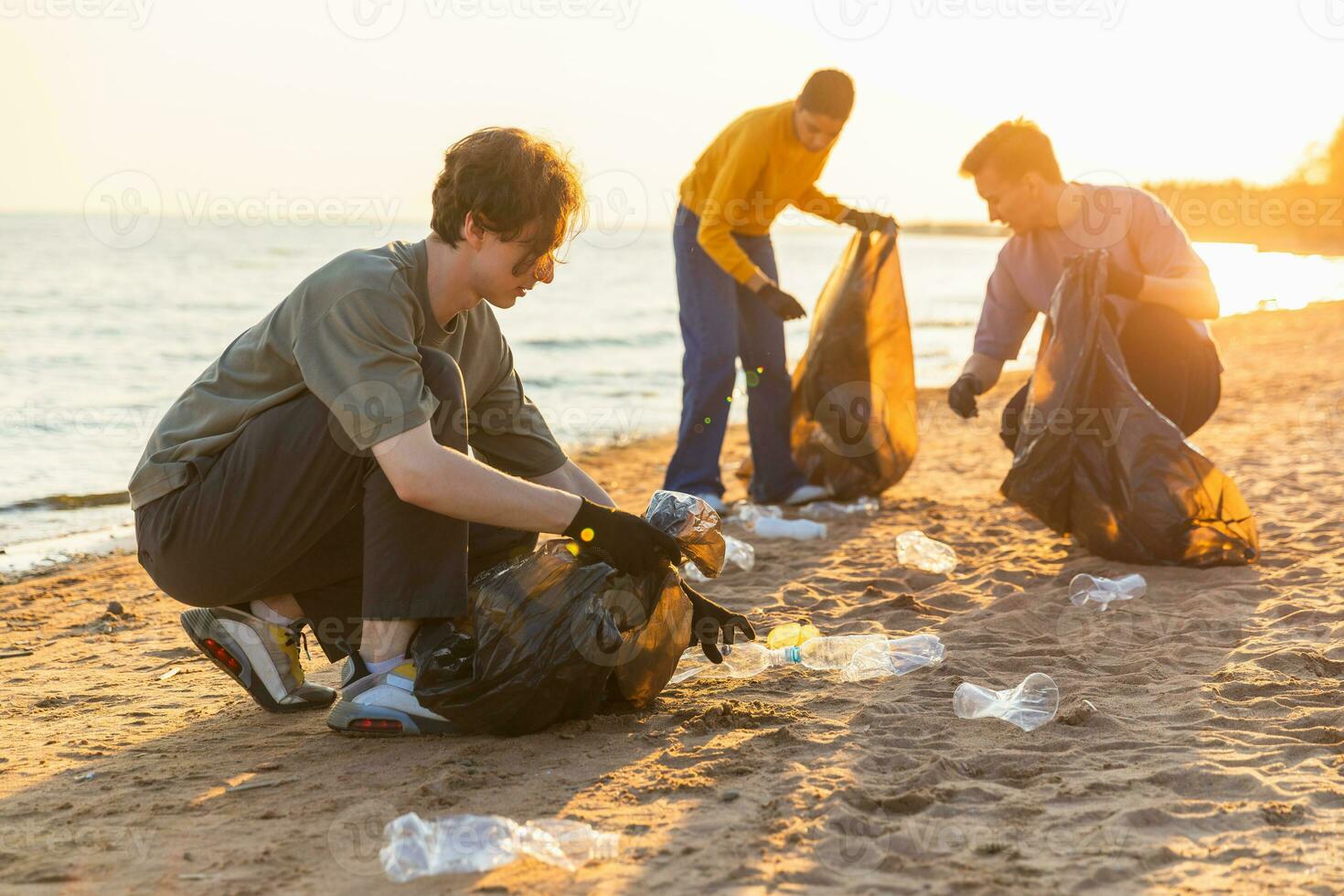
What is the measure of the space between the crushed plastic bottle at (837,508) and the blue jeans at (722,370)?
5.7 inches

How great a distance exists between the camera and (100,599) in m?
3.91

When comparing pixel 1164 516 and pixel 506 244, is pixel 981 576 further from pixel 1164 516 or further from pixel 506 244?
pixel 506 244

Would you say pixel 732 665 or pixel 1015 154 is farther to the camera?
pixel 1015 154

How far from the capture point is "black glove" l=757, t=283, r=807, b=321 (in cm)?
458

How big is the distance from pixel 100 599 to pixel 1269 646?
351cm

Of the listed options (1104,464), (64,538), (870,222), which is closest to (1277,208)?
(870,222)

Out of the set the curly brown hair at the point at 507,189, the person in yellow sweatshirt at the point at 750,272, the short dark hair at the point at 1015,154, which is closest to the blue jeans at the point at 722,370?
the person in yellow sweatshirt at the point at 750,272

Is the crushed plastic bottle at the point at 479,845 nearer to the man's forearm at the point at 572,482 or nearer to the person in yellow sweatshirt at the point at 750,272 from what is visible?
the man's forearm at the point at 572,482

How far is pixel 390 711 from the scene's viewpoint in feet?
7.66

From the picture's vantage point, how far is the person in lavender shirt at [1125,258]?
376 centimetres

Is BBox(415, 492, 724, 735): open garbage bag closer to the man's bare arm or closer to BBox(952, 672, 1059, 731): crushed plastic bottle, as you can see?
the man's bare arm

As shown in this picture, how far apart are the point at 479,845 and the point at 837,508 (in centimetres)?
320

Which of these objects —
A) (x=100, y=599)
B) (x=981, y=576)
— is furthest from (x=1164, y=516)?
(x=100, y=599)

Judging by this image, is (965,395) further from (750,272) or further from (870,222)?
(870,222)
